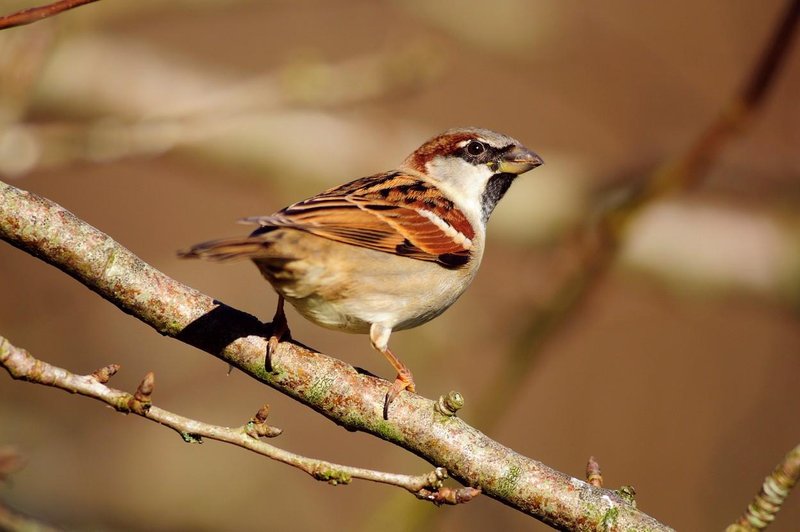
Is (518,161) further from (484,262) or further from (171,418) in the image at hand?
(484,262)

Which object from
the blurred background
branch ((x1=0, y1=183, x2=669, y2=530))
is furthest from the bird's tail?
the blurred background

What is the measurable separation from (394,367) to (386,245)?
44 cm

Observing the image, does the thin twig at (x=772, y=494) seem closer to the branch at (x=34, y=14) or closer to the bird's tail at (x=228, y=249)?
the bird's tail at (x=228, y=249)

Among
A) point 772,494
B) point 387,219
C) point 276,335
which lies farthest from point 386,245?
point 772,494

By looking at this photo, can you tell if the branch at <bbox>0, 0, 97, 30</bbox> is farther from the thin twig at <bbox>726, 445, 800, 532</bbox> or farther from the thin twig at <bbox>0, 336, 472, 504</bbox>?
the thin twig at <bbox>726, 445, 800, 532</bbox>

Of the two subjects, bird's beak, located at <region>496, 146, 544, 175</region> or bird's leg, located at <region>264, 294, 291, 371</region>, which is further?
bird's beak, located at <region>496, 146, 544, 175</region>

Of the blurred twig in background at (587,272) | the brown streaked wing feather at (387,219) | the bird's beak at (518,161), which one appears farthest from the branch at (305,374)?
the bird's beak at (518,161)

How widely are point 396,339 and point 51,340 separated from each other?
5.74 ft

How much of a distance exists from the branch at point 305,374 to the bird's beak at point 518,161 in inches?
58.0

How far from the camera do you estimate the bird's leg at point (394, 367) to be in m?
2.37

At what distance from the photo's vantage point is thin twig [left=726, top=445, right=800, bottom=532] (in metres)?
1.98

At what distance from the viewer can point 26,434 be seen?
13.3 ft

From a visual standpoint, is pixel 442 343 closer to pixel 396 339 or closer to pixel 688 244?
pixel 396 339

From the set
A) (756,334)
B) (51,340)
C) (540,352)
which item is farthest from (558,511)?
(756,334)
